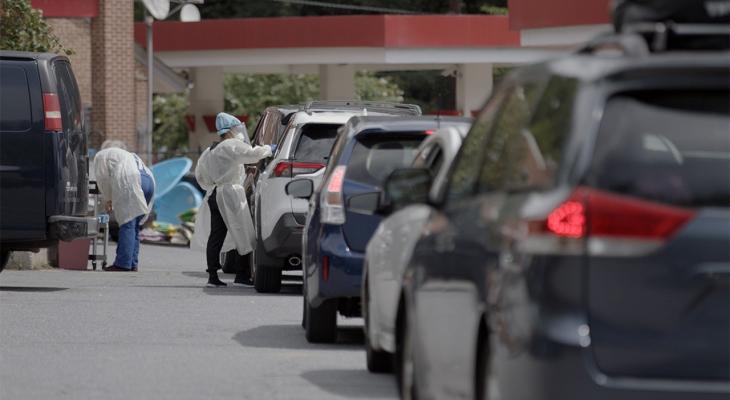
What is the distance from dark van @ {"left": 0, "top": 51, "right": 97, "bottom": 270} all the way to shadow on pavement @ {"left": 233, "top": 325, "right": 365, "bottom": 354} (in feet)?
12.9

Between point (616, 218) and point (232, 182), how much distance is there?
43.5 ft

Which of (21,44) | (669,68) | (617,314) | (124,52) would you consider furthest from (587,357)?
(124,52)

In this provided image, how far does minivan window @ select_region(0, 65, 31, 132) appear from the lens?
55.3 ft

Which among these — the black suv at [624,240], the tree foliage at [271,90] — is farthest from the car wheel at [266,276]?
the tree foliage at [271,90]

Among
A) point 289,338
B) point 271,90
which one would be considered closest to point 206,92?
point 271,90

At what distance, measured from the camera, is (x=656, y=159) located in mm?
5727

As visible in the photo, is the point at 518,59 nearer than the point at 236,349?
No

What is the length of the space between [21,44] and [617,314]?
18843 millimetres

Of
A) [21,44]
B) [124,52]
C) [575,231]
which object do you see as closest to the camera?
[575,231]

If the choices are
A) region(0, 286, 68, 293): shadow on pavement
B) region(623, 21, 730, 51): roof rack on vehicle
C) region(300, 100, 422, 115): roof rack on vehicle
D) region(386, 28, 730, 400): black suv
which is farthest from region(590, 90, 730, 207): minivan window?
region(0, 286, 68, 293): shadow on pavement

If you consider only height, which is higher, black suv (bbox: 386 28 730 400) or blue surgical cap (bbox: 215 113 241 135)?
blue surgical cap (bbox: 215 113 241 135)

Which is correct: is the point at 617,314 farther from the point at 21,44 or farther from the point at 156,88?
the point at 156,88

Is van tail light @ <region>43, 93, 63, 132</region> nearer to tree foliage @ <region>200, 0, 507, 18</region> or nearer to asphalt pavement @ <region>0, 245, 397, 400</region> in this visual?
asphalt pavement @ <region>0, 245, 397, 400</region>

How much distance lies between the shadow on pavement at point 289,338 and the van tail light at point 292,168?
290 cm
